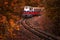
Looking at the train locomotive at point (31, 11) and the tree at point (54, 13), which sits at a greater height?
the tree at point (54, 13)

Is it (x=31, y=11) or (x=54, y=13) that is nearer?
(x=54, y=13)

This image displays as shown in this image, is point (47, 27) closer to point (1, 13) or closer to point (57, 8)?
point (57, 8)

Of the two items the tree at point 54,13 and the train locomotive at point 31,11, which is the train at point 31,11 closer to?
the train locomotive at point 31,11

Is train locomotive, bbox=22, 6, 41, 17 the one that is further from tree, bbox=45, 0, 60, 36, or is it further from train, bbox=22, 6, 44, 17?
tree, bbox=45, 0, 60, 36

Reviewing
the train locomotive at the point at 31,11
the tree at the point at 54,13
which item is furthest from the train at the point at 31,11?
the tree at the point at 54,13

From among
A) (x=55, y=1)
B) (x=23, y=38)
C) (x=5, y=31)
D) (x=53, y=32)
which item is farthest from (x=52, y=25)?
(x=5, y=31)

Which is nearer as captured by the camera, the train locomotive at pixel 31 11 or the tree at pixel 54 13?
the tree at pixel 54 13

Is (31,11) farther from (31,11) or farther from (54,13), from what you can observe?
(54,13)

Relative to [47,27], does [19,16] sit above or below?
above

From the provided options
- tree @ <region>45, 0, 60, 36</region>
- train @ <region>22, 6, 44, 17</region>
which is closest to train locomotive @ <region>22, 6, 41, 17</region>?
train @ <region>22, 6, 44, 17</region>

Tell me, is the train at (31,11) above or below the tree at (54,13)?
below

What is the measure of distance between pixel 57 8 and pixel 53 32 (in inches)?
85.3

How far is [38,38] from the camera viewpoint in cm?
1844

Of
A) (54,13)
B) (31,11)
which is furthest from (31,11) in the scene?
(54,13)
